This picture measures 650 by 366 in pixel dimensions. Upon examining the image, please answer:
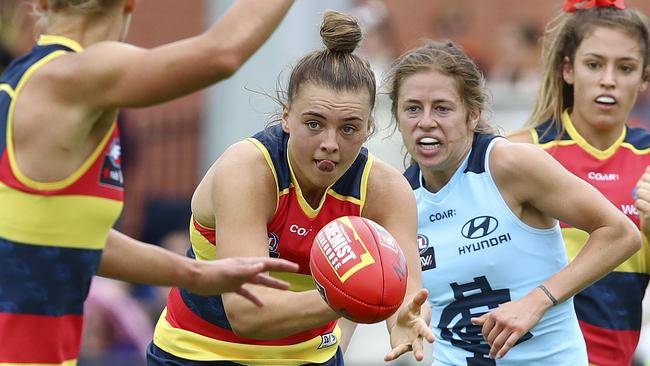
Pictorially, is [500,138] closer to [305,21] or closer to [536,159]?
[536,159]

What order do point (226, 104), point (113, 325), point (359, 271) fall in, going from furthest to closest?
point (113, 325), point (226, 104), point (359, 271)

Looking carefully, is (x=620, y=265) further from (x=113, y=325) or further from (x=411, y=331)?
(x=113, y=325)

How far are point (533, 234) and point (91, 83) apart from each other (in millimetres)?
2186

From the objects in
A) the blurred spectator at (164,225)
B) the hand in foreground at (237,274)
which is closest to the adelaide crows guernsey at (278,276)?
the hand in foreground at (237,274)

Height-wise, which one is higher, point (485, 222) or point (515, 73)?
point (485, 222)

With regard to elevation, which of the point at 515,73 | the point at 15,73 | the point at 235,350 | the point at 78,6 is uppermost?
the point at 78,6

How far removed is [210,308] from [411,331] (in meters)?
0.82

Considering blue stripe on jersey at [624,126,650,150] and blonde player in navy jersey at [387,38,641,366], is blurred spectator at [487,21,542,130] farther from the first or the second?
blonde player in navy jersey at [387,38,641,366]

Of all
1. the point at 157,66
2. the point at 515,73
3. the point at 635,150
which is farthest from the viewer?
the point at 515,73

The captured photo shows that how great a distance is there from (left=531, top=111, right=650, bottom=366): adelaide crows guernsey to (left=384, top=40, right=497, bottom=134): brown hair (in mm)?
619

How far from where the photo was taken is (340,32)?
4.60 m

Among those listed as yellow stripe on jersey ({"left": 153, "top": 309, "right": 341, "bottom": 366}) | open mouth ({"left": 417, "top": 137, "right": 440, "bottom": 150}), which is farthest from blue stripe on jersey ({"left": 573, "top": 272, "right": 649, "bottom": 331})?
yellow stripe on jersey ({"left": 153, "top": 309, "right": 341, "bottom": 366})

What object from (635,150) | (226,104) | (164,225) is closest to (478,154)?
(635,150)

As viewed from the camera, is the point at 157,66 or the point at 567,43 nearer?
the point at 157,66
